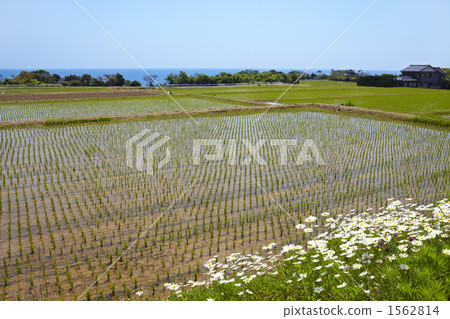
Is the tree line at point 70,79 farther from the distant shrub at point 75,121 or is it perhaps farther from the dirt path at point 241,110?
the distant shrub at point 75,121

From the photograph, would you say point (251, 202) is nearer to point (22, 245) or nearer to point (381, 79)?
point (22, 245)

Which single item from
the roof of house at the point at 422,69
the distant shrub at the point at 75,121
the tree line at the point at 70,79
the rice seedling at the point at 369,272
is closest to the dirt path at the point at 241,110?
the distant shrub at the point at 75,121

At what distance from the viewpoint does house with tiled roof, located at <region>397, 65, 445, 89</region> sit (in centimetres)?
3034

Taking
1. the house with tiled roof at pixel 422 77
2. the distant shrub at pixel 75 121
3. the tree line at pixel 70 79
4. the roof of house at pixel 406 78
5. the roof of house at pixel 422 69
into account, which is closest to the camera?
the distant shrub at pixel 75 121

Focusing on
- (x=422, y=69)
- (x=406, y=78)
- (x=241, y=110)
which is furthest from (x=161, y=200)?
(x=406, y=78)

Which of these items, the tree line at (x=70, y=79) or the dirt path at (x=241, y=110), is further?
the tree line at (x=70, y=79)

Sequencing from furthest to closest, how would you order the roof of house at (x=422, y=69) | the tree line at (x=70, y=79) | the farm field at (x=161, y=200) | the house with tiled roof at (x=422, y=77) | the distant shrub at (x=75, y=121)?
1. the tree line at (x=70, y=79)
2. the house with tiled roof at (x=422, y=77)
3. the roof of house at (x=422, y=69)
4. the distant shrub at (x=75, y=121)
5. the farm field at (x=161, y=200)

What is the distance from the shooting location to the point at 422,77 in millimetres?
31562

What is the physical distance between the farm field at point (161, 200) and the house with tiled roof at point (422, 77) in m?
22.1

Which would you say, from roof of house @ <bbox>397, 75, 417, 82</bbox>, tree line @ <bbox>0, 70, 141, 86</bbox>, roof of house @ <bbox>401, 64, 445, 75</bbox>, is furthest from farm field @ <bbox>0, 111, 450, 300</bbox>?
tree line @ <bbox>0, 70, 141, 86</bbox>

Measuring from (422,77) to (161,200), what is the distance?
106ft

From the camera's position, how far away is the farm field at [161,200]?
427cm

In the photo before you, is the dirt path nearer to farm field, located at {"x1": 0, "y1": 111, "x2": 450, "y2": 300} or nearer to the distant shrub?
the distant shrub

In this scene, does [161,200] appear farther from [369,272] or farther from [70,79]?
[70,79]
